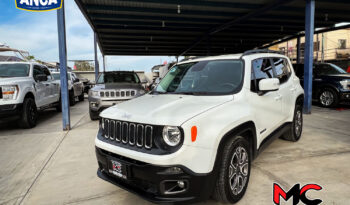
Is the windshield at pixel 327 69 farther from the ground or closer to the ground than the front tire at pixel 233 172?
farther from the ground

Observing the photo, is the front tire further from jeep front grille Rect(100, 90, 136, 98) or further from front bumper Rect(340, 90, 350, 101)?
front bumper Rect(340, 90, 350, 101)

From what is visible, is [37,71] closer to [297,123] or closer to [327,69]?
[297,123]

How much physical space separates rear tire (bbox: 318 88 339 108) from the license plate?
28.2 ft

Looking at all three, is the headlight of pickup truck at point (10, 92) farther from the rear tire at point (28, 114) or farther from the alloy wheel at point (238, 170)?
the alloy wheel at point (238, 170)

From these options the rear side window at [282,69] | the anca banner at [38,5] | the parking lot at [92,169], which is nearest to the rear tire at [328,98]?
Answer: the parking lot at [92,169]

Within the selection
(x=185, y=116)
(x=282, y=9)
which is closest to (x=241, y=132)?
(x=185, y=116)

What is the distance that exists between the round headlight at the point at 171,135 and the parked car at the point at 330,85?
8265mm

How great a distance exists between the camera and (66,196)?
9.52ft

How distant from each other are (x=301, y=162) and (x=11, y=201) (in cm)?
400

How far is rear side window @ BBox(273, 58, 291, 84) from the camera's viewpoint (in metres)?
3.96

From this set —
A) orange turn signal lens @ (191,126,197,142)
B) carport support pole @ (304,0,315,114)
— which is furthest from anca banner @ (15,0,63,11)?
carport support pole @ (304,0,315,114)

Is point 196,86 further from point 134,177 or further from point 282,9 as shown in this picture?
point 282,9

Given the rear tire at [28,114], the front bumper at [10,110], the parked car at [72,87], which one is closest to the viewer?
the front bumper at [10,110]

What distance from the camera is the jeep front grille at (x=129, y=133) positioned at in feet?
7.23
